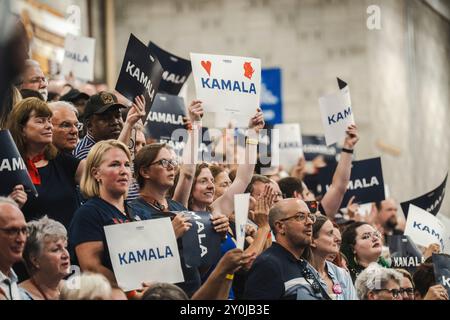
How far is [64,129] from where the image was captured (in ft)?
18.3

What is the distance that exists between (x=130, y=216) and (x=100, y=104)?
0.95m

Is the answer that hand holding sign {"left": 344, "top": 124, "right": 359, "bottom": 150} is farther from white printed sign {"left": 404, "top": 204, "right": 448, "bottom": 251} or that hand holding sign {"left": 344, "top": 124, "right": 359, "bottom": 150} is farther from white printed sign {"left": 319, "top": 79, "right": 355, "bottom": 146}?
white printed sign {"left": 404, "top": 204, "right": 448, "bottom": 251}

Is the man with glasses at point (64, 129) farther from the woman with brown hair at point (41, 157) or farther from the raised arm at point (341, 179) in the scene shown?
the raised arm at point (341, 179)

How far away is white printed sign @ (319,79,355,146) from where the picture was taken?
24.2 ft

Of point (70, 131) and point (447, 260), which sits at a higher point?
point (70, 131)

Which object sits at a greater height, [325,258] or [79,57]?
[79,57]

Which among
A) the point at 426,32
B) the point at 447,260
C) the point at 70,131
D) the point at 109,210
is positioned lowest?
the point at 447,260

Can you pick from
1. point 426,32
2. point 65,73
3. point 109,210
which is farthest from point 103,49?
point 109,210

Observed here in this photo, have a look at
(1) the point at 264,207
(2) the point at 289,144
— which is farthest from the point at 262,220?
(2) the point at 289,144

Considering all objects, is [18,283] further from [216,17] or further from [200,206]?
[216,17]

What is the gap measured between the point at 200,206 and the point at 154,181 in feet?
2.10

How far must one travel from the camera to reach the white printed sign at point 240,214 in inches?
210

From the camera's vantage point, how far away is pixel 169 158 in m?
5.47

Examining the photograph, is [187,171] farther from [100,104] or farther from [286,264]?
[286,264]
